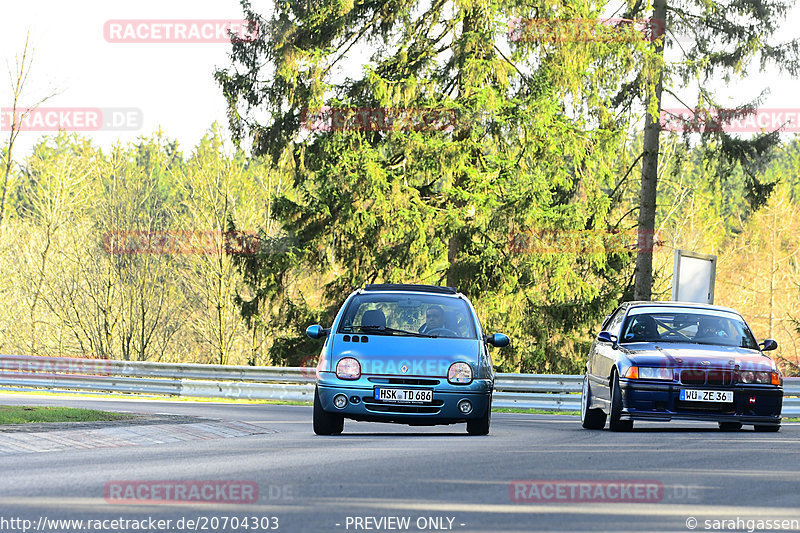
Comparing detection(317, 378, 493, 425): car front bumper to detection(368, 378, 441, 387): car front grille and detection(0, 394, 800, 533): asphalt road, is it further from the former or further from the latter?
detection(0, 394, 800, 533): asphalt road

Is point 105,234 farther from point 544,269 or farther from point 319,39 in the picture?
point 544,269

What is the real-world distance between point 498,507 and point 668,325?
28.6 feet

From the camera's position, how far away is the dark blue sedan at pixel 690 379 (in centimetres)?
1414

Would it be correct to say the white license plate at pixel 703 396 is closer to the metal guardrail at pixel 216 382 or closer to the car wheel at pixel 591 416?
the car wheel at pixel 591 416

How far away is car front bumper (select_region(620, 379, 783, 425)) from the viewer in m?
14.1

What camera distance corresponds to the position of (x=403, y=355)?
13133 mm

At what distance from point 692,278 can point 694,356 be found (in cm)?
917

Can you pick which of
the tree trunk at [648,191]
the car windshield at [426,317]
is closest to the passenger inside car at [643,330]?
the car windshield at [426,317]

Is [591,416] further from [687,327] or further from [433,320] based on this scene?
[433,320]

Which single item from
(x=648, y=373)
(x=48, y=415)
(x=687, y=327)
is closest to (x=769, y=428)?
(x=687, y=327)

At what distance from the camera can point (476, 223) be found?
98.9ft

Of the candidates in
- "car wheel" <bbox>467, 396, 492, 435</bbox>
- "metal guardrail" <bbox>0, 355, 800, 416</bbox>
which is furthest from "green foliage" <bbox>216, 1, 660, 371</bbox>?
"car wheel" <bbox>467, 396, 492, 435</bbox>

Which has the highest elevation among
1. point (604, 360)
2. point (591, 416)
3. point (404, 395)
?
point (604, 360)

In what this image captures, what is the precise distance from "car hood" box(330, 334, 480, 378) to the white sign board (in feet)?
34.3
